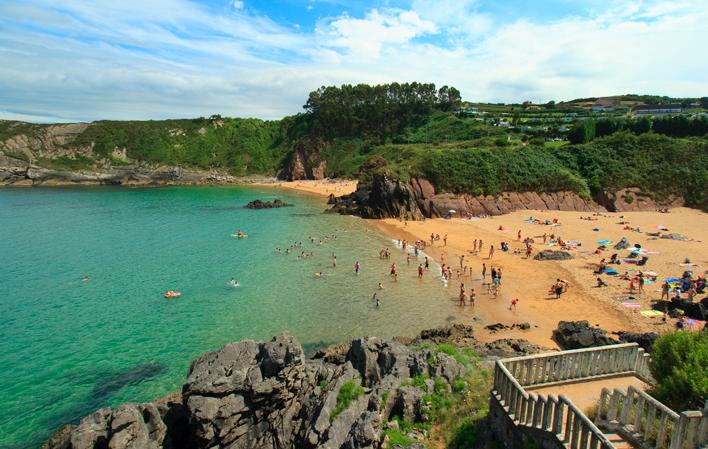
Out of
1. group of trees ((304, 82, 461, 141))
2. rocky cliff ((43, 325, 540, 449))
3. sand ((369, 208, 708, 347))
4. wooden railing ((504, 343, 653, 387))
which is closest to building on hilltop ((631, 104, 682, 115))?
group of trees ((304, 82, 461, 141))

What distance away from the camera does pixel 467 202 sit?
65.4 meters

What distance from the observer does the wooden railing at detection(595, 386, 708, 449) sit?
7.57 meters

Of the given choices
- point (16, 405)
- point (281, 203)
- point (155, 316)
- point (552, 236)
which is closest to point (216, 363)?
point (16, 405)

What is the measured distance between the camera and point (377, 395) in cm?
1492

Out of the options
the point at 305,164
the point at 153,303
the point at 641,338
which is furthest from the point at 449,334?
the point at 305,164

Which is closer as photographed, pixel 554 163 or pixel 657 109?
pixel 554 163

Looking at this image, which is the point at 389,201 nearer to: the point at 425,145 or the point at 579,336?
the point at 425,145

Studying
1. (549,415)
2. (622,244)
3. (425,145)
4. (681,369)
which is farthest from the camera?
(425,145)

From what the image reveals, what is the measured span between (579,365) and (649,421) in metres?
3.26

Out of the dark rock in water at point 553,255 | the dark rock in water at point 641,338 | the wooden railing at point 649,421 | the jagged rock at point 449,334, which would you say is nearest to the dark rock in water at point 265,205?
the dark rock in water at point 553,255

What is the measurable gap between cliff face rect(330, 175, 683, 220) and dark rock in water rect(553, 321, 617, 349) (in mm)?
39368

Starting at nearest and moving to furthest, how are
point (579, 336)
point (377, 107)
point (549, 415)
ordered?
point (549, 415) < point (579, 336) < point (377, 107)

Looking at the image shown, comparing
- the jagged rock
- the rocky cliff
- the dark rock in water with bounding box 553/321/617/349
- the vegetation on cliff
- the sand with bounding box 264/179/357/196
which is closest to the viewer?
the rocky cliff

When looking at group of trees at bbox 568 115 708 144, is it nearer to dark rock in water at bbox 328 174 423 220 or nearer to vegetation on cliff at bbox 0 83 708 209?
vegetation on cliff at bbox 0 83 708 209
